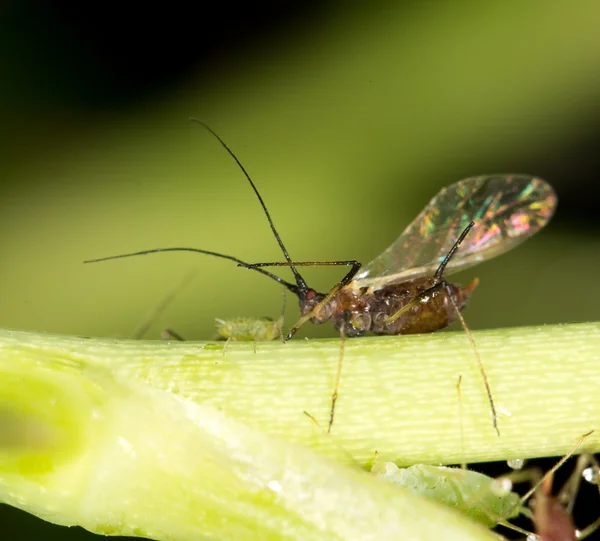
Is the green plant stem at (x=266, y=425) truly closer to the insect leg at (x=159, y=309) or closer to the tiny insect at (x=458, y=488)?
the tiny insect at (x=458, y=488)

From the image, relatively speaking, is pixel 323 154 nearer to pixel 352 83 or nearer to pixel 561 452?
pixel 352 83

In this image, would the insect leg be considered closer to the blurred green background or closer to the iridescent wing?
the blurred green background

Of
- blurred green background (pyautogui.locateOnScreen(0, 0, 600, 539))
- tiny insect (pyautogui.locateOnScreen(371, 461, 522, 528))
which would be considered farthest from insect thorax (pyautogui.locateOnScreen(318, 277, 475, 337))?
tiny insect (pyautogui.locateOnScreen(371, 461, 522, 528))

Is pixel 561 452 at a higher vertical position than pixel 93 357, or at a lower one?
lower

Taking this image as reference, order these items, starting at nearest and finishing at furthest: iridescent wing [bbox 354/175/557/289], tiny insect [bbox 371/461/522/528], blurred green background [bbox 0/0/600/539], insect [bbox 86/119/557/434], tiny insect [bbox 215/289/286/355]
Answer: tiny insect [bbox 371/461/522/528]
tiny insect [bbox 215/289/286/355]
insect [bbox 86/119/557/434]
iridescent wing [bbox 354/175/557/289]
blurred green background [bbox 0/0/600/539]

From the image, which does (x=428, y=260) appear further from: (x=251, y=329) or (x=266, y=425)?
(x=266, y=425)

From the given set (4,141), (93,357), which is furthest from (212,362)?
(4,141)
